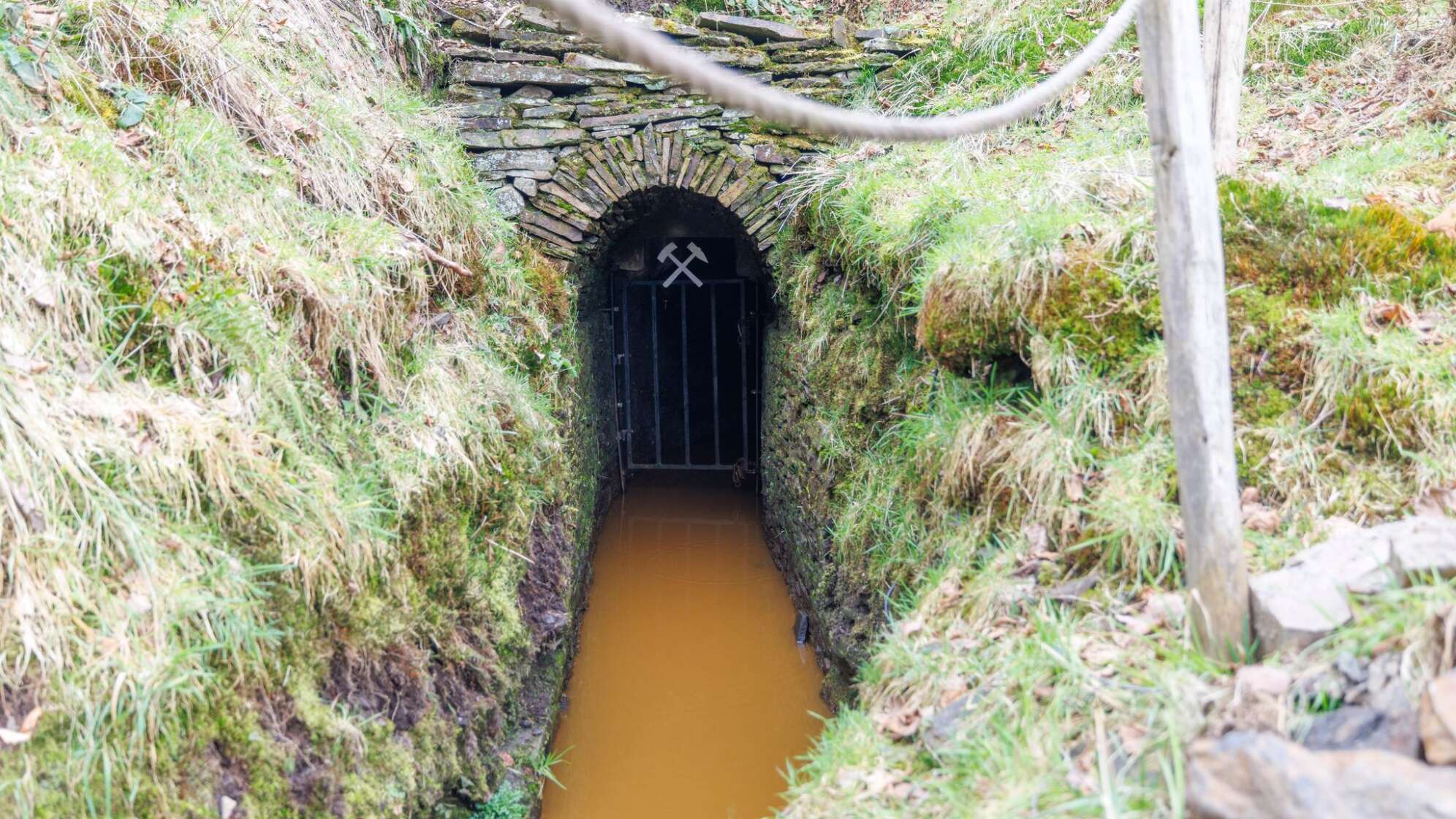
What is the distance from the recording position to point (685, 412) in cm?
770

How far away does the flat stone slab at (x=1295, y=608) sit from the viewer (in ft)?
5.77

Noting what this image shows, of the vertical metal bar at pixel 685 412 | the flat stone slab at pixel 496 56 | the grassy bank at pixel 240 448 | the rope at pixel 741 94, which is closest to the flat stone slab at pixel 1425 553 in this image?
the rope at pixel 741 94

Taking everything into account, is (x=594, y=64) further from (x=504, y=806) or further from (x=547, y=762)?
(x=504, y=806)

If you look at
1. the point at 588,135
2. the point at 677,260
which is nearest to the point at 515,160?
the point at 588,135

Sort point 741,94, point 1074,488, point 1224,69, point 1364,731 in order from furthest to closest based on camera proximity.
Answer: point 1224,69 < point 1074,488 < point 1364,731 < point 741,94

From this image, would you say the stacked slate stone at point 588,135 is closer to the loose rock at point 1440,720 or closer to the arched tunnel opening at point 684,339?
the arched tunnel opening at point 684,339

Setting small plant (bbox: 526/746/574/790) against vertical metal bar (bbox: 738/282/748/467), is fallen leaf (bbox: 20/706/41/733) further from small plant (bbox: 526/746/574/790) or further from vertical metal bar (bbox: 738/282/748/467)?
vertical metal bar (bbox: 738/282/748/467)

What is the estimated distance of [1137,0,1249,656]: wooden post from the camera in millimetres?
1822

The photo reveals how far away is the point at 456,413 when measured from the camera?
3230 millimetres

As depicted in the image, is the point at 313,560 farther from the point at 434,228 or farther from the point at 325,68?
the point at 325,68

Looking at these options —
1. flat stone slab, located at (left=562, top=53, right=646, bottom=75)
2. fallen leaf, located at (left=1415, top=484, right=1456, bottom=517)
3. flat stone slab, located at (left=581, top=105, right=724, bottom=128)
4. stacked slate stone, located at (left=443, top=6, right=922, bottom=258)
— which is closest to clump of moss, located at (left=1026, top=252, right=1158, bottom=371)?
fallen leaf, located at (left=1415, top=484, right=1456, bottom=517)

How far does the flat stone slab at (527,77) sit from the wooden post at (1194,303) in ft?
12.8

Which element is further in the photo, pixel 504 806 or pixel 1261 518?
pixel 504 806

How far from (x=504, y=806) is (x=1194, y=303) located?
283cm
